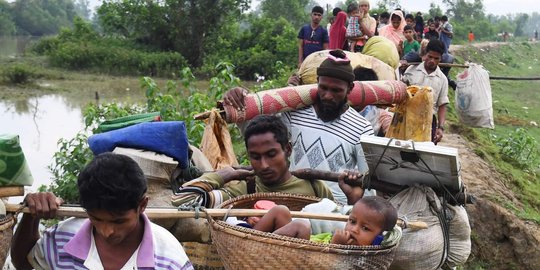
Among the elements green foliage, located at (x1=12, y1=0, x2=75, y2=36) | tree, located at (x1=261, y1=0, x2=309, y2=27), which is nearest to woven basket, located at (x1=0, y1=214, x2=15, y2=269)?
tree, located at (x1=261, y1=0, x2=309, y2=27)

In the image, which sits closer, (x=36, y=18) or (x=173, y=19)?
(x=173, y=19)

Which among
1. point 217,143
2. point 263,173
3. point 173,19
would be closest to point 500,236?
point 217,143

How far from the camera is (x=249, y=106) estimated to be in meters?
3.96

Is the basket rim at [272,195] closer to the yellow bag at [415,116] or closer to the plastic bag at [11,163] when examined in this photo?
the plastic bag at [11,163]

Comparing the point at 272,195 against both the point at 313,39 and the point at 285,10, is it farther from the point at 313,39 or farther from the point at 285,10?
the point at 285,10

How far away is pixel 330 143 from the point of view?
3.86 m

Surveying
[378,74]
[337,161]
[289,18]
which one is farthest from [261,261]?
[289,18]

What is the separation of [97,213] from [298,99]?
2.20 metres

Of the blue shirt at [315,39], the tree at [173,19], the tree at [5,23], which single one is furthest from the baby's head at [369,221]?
the tree at [5,23]

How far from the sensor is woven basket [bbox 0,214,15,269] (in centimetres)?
222

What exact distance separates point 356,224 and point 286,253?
1.13 feet

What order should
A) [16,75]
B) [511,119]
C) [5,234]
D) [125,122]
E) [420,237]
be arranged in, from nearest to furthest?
[5,234]
[420,237]
[125,122]
[511,119]
[16,75]

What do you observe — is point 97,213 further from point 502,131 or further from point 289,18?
point 289,18

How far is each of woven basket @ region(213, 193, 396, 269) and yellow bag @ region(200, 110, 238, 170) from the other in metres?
1.53
